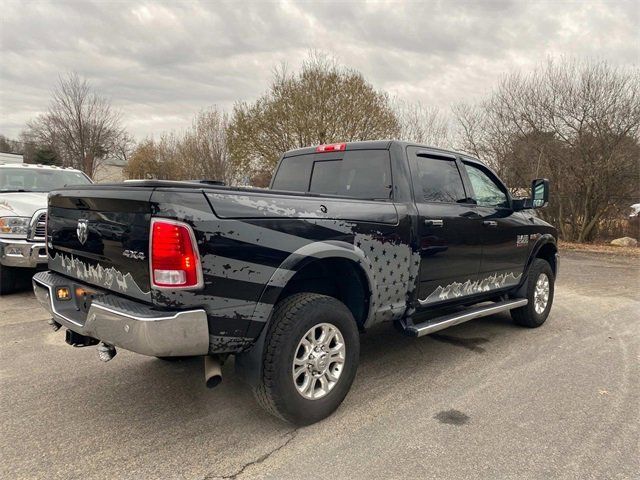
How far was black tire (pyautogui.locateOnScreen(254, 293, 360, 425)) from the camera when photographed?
266 centimetres

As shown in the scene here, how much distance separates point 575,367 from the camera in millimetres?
4039

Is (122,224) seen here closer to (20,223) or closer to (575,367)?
(575,367)

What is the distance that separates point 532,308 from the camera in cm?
519

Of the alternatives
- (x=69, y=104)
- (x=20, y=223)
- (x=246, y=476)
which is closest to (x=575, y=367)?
(x=246, y=476)

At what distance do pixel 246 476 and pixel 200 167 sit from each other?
29.2 m

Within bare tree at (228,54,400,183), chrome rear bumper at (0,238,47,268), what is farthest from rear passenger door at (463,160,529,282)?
bare tree at (228,54,400,183)

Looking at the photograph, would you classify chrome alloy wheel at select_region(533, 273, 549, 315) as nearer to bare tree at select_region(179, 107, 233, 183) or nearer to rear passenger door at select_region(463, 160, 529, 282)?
rear passenger door at select_region(463, 160, 529, 282)

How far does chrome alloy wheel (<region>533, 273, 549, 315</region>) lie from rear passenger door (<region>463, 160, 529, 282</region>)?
44cm

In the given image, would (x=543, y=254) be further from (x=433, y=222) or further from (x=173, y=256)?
(x=173, y=256)

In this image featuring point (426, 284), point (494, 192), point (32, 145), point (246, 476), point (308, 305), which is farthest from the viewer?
point (32, 145)

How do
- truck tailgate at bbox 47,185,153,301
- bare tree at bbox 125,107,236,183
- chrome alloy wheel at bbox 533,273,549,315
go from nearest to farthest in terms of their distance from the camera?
1. truck tailgate at bbox 47,185,153,301
2. chrome alloy wheel at bbox 533,273,549,315
3. bare tree at bbox 125,107,236,183

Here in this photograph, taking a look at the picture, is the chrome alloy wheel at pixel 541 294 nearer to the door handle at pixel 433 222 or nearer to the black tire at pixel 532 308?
the black tire at pixel 532 308

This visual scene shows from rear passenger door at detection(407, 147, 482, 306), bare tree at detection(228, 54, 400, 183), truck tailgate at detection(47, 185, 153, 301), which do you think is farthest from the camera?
bare tree at detection(228, 54, 400, 183)

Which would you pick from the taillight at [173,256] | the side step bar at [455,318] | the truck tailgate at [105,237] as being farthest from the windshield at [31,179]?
the side step bar at [455,318]
